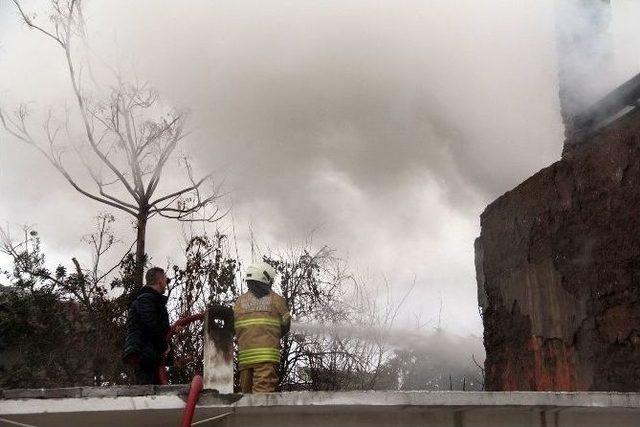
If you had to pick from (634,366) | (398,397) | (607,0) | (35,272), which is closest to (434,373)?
(35,272)

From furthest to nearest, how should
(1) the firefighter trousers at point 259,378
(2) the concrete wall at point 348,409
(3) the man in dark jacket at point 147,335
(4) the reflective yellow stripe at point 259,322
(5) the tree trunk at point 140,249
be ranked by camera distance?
(5) the tree trunk at point 140,249, (3) the man in dark jacket at point 147,335, (4) the reflective yellow stripe at point 259,322, (1) the firefighter trousers at point 259,378, (2) the concrete wall at point 348,409

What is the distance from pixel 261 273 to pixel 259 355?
0.62m

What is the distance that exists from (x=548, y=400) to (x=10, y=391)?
105 inches

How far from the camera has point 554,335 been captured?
17.8ft

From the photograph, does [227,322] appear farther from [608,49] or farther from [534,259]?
[608,49]

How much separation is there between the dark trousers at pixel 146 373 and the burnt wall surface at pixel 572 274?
2839 mm

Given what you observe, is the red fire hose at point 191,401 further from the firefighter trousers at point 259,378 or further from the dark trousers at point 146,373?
the dark trousers at point 146,373

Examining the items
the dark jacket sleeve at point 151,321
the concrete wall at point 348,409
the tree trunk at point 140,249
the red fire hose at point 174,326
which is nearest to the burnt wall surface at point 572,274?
the concrete wall at point 348,409

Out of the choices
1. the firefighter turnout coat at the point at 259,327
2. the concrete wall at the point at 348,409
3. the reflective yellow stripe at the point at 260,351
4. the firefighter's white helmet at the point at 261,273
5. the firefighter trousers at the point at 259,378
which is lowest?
the concrete wall at the point at 348,409

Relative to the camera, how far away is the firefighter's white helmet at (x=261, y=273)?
5.52m

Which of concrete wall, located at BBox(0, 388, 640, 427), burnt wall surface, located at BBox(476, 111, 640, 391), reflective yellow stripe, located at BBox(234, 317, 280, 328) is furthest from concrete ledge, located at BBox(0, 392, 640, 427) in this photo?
reflective yellow stripe, located at BBox(234, 317, 280, 328)

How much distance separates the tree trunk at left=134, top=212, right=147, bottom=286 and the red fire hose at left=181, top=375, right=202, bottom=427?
11866 mm

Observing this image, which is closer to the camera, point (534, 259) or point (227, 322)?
point (227, 322)

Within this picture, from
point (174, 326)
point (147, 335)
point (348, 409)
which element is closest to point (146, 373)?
point (147, 335)
